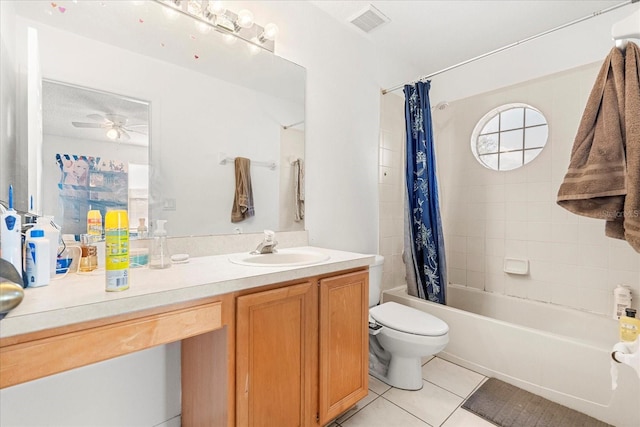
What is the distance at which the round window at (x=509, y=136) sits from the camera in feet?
8.00

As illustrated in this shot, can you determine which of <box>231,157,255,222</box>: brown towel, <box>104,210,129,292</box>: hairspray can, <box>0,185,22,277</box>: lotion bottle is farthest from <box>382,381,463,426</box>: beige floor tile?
<box>0,185,22,277</box>: lotion bottle

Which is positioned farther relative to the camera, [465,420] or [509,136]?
[509,136]

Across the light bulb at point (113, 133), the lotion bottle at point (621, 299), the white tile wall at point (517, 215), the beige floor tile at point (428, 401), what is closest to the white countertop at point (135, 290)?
the light bulb at point (113, 133)

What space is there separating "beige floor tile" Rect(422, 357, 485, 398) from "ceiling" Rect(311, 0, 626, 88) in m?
2.49

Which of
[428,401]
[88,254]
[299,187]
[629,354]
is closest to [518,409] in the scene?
[428,401]

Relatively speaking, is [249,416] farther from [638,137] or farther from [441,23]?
[441,23]

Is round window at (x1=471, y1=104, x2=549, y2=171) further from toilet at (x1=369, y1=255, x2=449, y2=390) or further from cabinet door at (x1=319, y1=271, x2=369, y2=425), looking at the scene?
cabinet door at (x1=319, y1=271, x2=369, y2=425)

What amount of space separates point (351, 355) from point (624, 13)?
9.35ft

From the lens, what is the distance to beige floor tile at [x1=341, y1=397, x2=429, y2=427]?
152 cm

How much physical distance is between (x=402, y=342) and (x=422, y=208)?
1.10 m

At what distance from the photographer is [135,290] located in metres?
0.87

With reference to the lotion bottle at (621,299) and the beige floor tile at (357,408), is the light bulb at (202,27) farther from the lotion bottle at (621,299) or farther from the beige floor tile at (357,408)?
the lotion bottle at (621,299)

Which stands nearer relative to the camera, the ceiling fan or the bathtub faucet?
the bathtub faucet

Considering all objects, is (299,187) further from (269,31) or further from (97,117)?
(97,117)
